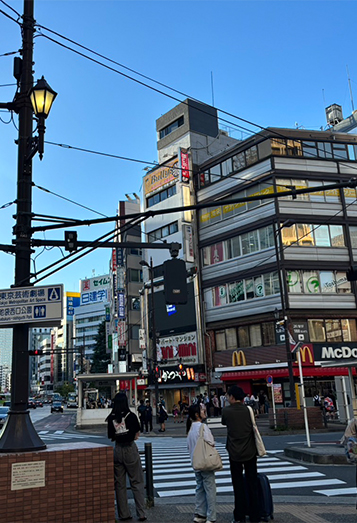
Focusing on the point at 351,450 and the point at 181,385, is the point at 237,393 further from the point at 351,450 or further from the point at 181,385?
the point at 181,385

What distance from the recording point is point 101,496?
6.57m

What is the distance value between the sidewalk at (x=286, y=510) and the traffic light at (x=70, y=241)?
436 cm

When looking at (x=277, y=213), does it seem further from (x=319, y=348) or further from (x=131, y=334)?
(x=131, y=334)

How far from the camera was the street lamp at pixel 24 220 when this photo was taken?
6680 millimetres

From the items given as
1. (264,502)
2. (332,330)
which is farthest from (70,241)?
(332,330)

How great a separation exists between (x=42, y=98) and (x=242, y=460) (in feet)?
19.3

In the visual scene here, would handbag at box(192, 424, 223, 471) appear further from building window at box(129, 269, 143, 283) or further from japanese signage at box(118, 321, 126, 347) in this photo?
building window at box(129, 269, 143, 283)

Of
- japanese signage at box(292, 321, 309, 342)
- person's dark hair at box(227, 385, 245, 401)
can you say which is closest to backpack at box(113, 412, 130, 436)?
person's dark hair at box(227, 385, 245, 401)

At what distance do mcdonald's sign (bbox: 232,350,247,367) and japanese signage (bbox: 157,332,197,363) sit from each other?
15.7 feet

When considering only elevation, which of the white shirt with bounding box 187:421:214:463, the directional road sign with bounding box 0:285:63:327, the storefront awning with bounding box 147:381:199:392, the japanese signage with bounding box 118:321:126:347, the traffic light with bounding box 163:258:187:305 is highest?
the japanese signage with bounding box 118:321:126:347

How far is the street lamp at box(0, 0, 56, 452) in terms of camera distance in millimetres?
6680

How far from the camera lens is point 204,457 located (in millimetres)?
6594

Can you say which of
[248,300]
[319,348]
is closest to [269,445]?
[319,348]

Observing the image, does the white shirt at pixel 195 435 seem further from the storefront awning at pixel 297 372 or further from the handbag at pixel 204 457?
the storefront awning at pixel 297 372
